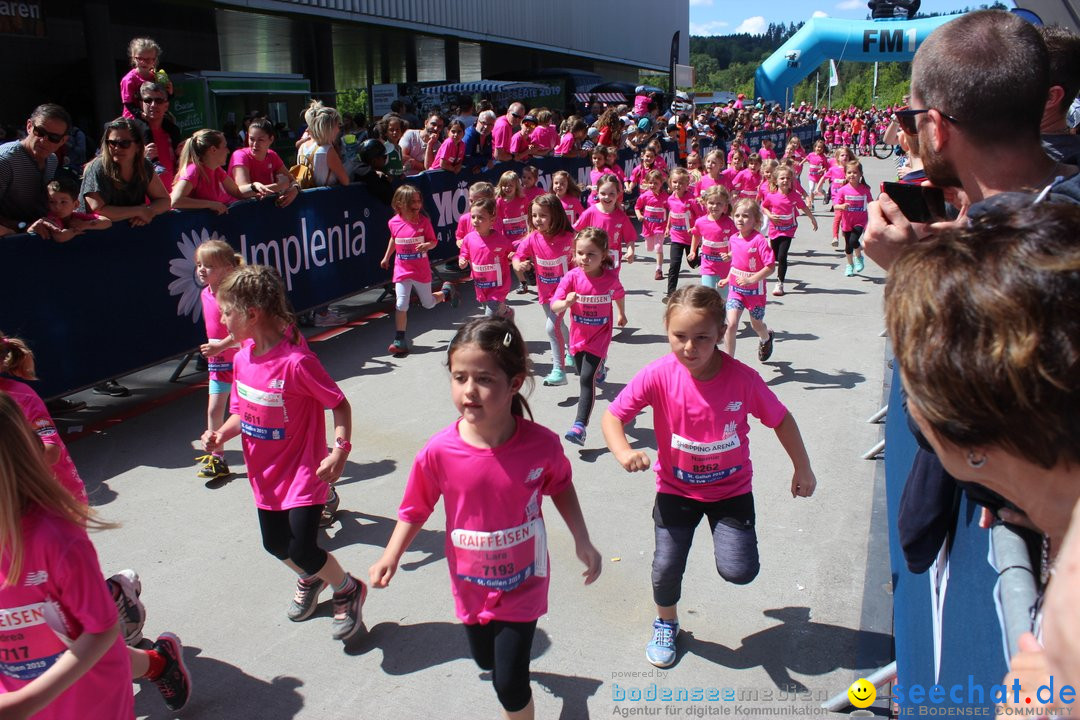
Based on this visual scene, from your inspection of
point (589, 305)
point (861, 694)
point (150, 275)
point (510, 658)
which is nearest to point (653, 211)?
point (589, 305)

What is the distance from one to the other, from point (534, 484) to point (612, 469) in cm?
305

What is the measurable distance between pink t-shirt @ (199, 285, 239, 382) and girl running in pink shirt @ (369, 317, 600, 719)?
112 inches

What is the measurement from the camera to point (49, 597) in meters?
2.47

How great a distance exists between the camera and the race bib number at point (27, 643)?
2.51 metres

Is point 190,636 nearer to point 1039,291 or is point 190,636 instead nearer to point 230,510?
point 230,510

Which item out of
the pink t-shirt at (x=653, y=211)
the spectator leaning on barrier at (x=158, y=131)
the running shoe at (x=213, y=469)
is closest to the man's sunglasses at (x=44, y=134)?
the spectator leaning on barrier at (x=158, y=131)

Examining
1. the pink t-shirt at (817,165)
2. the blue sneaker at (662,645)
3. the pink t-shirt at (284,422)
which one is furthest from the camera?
the pink t-shirt at (817,165)

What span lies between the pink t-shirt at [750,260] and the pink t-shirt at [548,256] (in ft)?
5.27

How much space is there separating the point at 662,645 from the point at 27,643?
2555mm

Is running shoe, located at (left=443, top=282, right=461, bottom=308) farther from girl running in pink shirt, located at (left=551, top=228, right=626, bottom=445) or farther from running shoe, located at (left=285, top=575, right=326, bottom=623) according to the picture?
running shoe, located at (left=285, top=575, right=326, bottom=623)

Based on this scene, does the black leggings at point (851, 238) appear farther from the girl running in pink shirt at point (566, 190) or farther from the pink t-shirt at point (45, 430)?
the pink t-shirt at point (45, 430)

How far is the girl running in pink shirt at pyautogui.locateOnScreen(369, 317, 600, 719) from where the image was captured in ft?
10.1

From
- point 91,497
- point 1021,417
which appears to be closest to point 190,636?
point 91,497

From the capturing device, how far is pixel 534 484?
3143 millimetres
